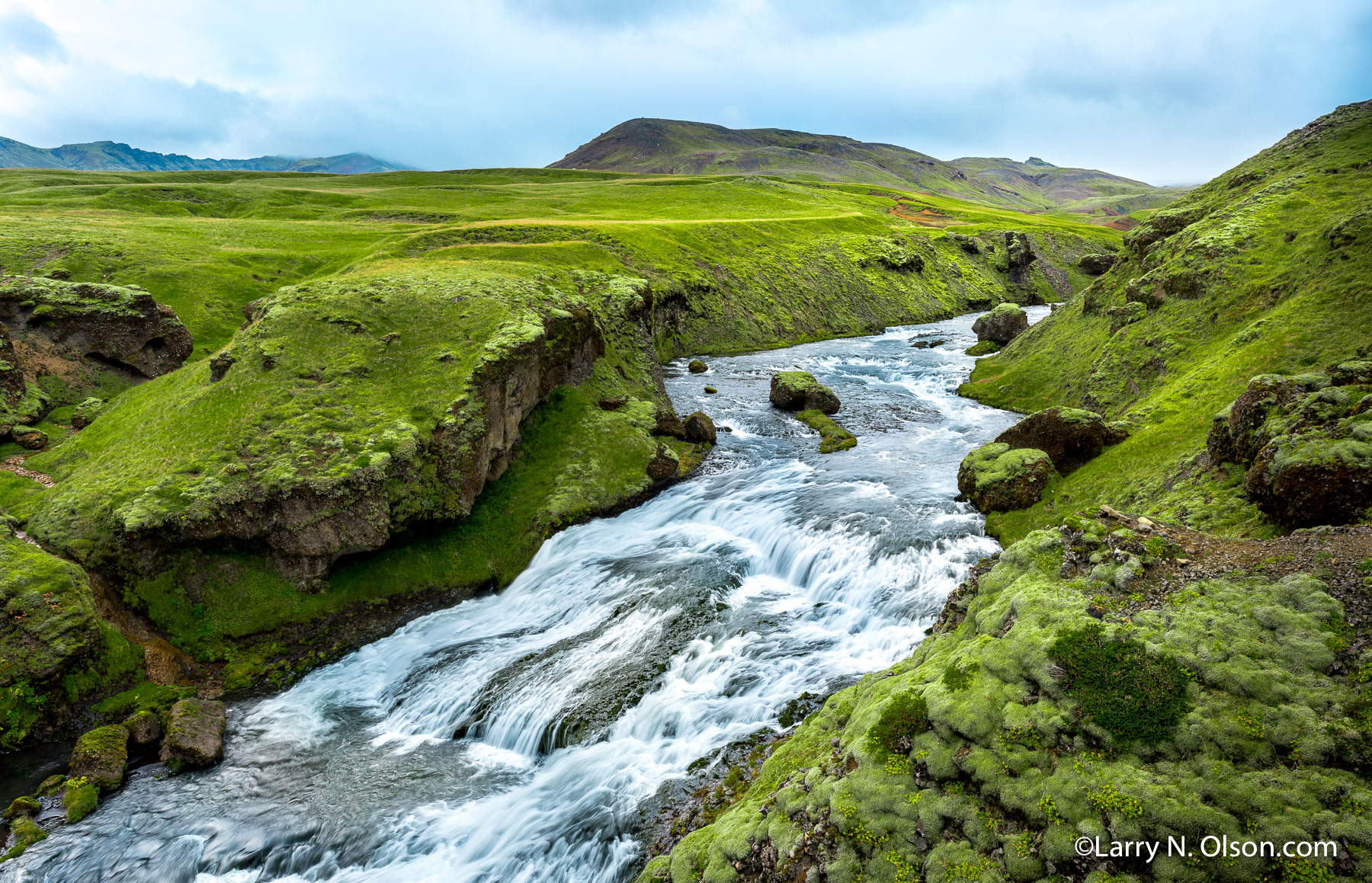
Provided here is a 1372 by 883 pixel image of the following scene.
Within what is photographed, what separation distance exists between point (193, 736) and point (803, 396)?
129 ft

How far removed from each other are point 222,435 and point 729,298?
62.2m

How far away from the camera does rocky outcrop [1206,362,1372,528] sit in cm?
1408

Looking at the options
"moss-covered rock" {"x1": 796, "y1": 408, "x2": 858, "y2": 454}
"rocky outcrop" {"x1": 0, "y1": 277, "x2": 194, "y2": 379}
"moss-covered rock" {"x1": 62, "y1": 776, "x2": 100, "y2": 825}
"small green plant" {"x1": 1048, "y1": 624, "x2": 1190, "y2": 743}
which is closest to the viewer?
"small green plant" {"x1": 1048, "y1": 624, "x2": 1190, "y2": 743}

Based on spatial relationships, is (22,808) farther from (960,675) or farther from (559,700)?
(960,675)

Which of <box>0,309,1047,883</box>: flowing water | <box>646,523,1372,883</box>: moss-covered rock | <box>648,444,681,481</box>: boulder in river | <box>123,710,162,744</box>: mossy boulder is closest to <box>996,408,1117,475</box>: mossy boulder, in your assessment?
<box>0,309,1047,883</box>: flowing water

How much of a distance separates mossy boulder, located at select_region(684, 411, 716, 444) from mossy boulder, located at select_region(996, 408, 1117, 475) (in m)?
18.3

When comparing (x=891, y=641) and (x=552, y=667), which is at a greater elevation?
(x=891, y=641)

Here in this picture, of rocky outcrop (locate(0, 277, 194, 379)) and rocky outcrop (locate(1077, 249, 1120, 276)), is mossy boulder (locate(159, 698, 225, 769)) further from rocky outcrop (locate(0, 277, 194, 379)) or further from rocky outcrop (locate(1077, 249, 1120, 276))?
rocky outcrop (locate(1077, 249, 1120, 276))

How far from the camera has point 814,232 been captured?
364 feet

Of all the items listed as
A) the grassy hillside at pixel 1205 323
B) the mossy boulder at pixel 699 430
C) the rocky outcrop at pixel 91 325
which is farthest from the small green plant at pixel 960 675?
the rocky outcrop at pixel 91 325

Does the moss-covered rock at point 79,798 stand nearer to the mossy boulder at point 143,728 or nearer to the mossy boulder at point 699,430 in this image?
the mossy boulder at point 143,728

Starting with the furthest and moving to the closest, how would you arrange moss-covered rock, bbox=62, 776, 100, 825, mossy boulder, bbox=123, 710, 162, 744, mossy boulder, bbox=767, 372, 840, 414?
mossy boulder, bbox=767, 372, 840, 414 < mossy boulder, bbox=123, 710, 162, 744 < moss-covered rock, bbox=62, 776, 100, 825

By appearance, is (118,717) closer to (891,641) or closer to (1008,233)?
(891,641)

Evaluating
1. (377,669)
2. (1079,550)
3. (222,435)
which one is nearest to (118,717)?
(377,669)
